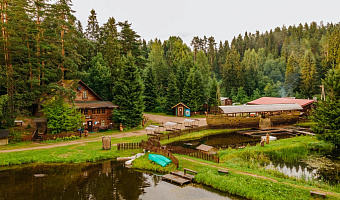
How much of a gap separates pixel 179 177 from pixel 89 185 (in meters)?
6.85

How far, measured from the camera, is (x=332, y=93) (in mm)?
28203

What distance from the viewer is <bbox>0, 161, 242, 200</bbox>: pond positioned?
15492 mm

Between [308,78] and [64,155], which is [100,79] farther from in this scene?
[308,78]

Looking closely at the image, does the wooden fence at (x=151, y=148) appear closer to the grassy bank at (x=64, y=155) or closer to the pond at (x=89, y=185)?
the grassy bank at (x=64, y=155)

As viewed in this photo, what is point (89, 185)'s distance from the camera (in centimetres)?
1738

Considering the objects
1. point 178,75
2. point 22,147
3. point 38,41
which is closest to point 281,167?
point 22,147

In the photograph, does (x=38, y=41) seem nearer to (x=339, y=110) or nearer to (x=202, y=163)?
(x=202, y=163)

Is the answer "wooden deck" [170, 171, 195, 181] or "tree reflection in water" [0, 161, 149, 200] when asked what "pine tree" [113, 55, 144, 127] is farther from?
"wooden deck" [170, 171, 195, 181]

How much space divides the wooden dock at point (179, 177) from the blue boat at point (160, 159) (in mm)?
1828

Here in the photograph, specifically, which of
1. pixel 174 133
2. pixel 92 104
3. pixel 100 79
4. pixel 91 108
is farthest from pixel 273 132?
pixel 100 79

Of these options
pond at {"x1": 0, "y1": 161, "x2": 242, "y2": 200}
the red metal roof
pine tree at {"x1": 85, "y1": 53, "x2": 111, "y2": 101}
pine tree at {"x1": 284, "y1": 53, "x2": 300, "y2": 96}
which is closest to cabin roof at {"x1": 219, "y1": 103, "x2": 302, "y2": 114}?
the red metal roof

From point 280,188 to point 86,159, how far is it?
Answer: 58.2 ft

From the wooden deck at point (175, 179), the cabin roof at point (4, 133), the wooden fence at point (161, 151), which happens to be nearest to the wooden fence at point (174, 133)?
the wooden fence at point (161, 151)

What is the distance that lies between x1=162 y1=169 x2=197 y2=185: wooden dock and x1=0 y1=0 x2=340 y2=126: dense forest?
842 inches
